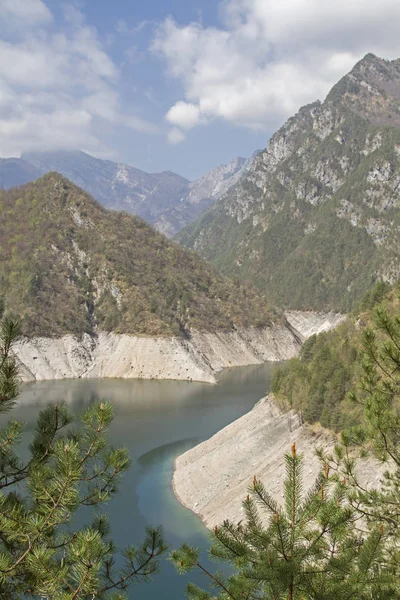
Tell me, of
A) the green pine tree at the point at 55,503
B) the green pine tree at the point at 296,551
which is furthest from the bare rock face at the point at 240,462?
the green pine tree at the point at 55,503

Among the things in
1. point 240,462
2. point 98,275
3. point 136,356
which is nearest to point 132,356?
point 136,356

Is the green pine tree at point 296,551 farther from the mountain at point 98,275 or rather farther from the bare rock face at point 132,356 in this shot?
the mountain at point 98,275

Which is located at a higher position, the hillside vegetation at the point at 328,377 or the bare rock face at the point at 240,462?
the hillside vegetation at the point at 328,377

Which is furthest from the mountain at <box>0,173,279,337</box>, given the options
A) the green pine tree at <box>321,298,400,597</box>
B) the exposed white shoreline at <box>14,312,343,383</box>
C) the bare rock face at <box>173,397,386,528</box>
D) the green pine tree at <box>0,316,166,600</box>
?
the green pine tree at <box>0,316,166,600</box>

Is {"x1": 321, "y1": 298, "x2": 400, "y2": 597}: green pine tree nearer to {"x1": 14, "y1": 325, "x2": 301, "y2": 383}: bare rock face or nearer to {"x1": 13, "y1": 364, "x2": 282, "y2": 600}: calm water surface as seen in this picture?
{"x1": 13, "y1": 364, "x2": 282, "y2": 600}: calm water surface

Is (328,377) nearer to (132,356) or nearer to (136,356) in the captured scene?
(136,356)

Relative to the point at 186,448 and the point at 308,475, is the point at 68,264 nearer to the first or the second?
the point at 186,448
